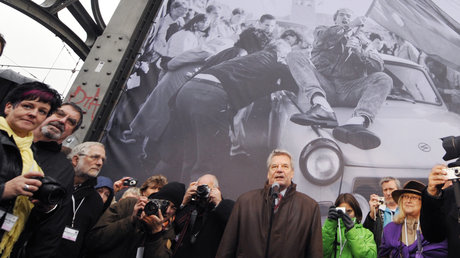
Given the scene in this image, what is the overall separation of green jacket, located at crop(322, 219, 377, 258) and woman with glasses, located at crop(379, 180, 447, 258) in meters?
0.12

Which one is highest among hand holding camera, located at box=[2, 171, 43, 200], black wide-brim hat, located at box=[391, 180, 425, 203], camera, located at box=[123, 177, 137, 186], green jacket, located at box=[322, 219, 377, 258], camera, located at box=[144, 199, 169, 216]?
black wide-brim hat, located at box=[391, 180, 425, 203]

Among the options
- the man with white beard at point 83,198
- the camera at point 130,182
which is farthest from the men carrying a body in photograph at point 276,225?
the camera at point 130,182

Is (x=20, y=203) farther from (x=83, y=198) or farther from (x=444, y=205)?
(x=444, y=205)

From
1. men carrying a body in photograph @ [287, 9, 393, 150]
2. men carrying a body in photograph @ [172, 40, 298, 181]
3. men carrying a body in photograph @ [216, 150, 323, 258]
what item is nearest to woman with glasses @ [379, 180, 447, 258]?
men carrying a body in photograph @ [216, 150, 323, 258]

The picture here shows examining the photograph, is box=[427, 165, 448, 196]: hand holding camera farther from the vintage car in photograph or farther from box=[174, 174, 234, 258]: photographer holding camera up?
the vintage car in photograph

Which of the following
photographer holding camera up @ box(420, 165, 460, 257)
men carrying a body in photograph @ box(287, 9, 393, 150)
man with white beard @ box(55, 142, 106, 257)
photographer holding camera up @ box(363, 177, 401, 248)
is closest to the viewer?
photographer holding camera up @ box(420, 165, 460, 257)

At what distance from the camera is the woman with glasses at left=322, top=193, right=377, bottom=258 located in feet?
6.40

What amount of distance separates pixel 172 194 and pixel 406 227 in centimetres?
Result: 162

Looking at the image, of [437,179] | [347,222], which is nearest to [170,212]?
[347,222]

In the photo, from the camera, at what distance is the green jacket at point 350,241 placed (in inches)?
76.9

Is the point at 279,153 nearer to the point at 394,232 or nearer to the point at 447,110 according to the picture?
the point at 394,232

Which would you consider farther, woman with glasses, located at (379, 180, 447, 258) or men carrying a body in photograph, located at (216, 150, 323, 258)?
woman with glasses, located at (379, 180, 447, 258)

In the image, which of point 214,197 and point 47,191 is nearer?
point 47,191

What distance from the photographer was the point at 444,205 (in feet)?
4.78
